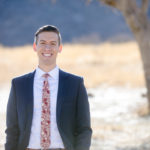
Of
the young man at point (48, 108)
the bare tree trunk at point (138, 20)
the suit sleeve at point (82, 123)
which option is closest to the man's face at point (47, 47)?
the young man at point (48, 108)

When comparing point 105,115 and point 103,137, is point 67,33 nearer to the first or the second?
point 105,115

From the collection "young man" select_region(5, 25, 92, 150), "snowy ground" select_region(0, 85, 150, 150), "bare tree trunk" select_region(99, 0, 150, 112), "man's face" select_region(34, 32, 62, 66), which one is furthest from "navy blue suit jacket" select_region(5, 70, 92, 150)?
"bare tree trunk" select_region(99, 0, 150, 112)

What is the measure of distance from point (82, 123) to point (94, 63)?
19.4 meters

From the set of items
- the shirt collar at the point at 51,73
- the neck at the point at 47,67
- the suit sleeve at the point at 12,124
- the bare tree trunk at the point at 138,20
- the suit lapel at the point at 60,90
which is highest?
the bare tree trunk at the point at 138,20

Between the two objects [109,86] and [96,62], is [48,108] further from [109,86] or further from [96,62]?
[96,62]

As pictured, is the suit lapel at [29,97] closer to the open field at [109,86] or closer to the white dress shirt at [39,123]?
the white dress shirt at [39,123]

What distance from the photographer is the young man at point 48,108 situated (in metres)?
3.18

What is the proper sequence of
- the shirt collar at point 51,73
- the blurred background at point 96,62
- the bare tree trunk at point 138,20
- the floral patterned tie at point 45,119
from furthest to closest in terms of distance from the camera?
the bare tree trunk at point 138,20 → the blurred background at point 96,62 → the shirt collar at point 51,73 → the floral patterned tie at point 45,119

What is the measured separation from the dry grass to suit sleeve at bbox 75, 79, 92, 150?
1285 cm

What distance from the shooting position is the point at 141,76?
707 inches

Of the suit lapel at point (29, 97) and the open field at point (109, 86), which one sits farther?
the open field at point (109, 86)

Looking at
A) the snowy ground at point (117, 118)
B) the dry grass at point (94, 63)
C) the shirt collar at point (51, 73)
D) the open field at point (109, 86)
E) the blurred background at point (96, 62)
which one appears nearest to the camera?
the shirt collar at point (51, 73)

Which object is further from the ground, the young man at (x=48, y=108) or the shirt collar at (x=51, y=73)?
the shirt collar at (x=51, y=73)

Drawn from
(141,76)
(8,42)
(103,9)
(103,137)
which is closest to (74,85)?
(103,137)
